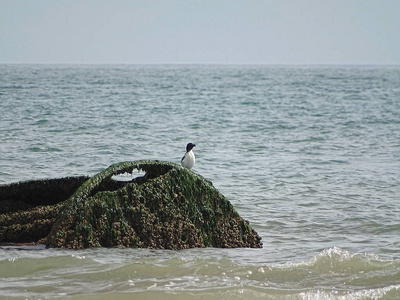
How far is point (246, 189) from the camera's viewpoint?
13.0 metres

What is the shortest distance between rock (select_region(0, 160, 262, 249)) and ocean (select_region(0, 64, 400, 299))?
0.16m

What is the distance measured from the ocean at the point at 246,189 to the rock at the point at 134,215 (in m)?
0.16

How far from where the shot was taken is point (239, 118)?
1157 inches

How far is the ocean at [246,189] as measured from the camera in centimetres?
743

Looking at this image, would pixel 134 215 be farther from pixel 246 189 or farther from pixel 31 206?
pixel 246 189

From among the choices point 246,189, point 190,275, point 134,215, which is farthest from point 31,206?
point 246,189

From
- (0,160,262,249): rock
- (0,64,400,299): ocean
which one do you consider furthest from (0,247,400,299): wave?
(0,160,262,249): rock

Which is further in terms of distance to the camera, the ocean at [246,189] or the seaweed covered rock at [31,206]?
the seaweed covered rock at [31,206]

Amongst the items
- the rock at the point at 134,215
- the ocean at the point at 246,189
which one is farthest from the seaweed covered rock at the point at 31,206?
the ocean at the point at 246,189

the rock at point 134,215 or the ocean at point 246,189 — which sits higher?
the rock at point 134,215

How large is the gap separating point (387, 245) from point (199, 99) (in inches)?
1280

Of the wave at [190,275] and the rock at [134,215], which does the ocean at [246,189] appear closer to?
the wave at [190,275]

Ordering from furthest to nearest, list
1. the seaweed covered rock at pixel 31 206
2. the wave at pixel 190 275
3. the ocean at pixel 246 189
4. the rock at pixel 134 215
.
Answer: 1. the seaweed covered rock at pixel 31 206
2. the rock at pixel 134 215
3. the ocean at pixel 246 189
4. the wave at pixel 190 275

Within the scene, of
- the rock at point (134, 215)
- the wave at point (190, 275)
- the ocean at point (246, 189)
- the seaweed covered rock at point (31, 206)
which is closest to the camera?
the wave at point (190, 275)
